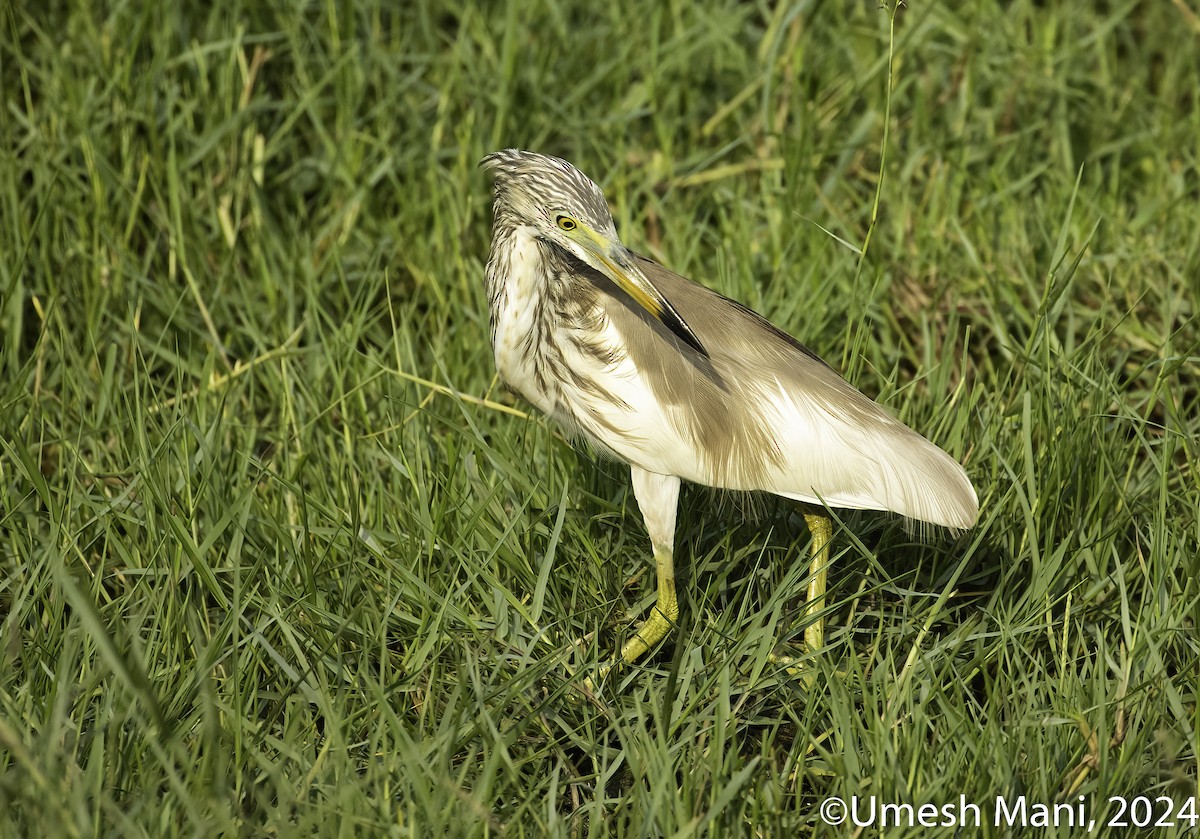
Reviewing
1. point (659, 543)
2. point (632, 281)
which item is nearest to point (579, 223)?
point (632, 281)

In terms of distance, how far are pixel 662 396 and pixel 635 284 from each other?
284mm

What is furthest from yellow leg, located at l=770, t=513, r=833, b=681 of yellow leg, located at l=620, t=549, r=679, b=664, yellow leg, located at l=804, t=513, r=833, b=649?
yellow leg, located at l=620, t=549, r=679, b=664

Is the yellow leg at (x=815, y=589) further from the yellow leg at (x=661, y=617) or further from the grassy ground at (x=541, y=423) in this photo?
the yellow leg at (x=661, y=617)

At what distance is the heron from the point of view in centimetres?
293

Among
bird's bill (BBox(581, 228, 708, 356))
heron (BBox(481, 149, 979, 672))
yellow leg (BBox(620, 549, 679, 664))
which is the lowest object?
yellow leg (BBox(620, 549, 679, 664))

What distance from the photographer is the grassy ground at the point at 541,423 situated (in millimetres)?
2535

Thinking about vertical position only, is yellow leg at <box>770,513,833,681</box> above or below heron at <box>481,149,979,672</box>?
below

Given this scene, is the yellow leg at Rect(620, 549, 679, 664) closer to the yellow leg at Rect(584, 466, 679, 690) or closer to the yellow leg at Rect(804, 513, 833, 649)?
the yellow leg at Rect(584, 466, 679, 690)

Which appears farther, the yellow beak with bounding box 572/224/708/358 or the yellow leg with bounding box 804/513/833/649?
the yellow leg with bounding box 804/513/833/649

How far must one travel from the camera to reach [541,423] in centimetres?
361

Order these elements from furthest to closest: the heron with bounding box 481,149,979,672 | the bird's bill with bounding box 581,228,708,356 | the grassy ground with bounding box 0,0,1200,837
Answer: the heron with bounding box 481,149,979,672 < the bird's bill with bounding box 581,228,708,356 < the grassy ground with bounding box 0,0,1200,837

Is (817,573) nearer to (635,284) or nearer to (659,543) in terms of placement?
(659,543)

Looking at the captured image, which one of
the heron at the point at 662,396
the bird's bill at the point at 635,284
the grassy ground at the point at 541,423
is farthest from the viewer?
the heron at the point at 662,396

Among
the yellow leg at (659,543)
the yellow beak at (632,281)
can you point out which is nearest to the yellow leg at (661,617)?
the yellow leg at (659,543)
